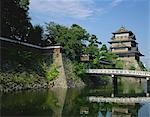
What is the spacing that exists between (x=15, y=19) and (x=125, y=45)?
29.7 m

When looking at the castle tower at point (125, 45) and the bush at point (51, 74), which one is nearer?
the bush at point (51, 74)

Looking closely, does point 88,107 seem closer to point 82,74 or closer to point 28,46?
point 28,46

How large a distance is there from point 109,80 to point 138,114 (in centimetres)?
3183

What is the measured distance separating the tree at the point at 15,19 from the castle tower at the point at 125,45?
25.3 metres

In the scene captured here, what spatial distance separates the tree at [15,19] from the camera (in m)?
31.5

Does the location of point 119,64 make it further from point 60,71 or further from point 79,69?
point 60,71

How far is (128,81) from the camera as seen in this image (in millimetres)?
53125

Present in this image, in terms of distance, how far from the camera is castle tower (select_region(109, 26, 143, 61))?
56.6m

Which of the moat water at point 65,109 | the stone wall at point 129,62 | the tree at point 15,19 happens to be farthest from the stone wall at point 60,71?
the stone wall at point 129,62

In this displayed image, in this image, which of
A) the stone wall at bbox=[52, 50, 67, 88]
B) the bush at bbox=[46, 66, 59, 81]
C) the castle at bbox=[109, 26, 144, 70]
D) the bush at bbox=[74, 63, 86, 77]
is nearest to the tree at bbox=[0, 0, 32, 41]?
the stone wall at bbox=[52, 50, 67, 88]

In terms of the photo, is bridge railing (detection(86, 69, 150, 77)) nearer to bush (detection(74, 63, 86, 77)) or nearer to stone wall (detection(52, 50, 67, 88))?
bush (detection(74, 63, 86, 77))

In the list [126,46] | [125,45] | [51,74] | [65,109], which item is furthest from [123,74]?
[125,45]

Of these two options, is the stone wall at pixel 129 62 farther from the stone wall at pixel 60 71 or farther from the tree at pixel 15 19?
the tree at pixel 15 19

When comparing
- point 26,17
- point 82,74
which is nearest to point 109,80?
point 82,74
